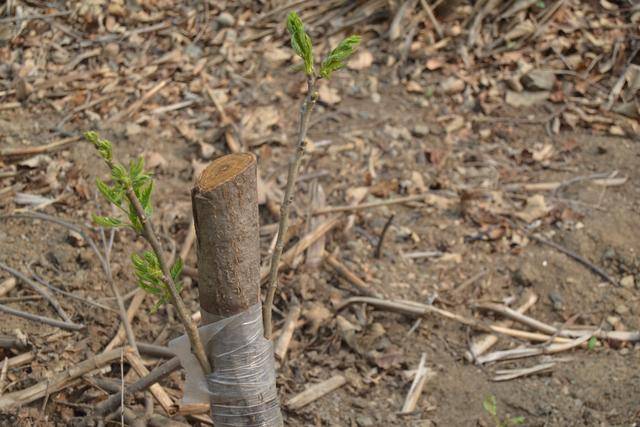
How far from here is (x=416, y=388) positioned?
9.73ft

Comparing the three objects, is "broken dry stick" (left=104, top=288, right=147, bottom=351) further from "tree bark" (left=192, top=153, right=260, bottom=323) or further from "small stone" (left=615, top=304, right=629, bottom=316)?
"small stone" (left=615, top=304, right=629, bottom=316)

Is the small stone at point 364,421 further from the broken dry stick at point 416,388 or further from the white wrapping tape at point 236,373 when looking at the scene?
the white wrapping tape at point 236,373

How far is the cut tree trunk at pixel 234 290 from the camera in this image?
5.61 feet

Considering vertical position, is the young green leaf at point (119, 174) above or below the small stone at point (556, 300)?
above

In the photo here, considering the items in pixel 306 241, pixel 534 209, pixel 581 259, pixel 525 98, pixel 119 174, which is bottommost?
pixel 581 259

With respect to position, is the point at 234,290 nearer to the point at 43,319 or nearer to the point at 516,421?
the point at 43,319

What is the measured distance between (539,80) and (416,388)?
2.43m

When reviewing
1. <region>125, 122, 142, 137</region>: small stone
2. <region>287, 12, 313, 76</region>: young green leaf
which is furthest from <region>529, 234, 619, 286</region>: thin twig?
<region>287, 12, 313, 76</region>: young green leaf

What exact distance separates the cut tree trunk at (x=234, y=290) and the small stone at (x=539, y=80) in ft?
10.5

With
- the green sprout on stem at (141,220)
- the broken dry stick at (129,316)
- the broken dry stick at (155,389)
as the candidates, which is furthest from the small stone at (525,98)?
the green sprout on stem at (141,220)

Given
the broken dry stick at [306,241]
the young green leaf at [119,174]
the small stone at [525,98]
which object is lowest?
the small stone at [525,98]

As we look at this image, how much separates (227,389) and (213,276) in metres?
0.33

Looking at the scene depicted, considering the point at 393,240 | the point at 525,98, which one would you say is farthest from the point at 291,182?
the point at 525,98

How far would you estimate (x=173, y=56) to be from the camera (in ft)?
15.3
